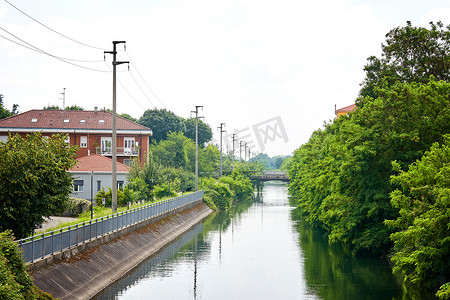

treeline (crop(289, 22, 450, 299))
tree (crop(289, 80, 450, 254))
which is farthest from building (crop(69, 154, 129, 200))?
tree (crop(289, 80, 450, 254))

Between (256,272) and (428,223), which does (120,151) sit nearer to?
(256,272)

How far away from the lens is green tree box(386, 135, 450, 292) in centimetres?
2670

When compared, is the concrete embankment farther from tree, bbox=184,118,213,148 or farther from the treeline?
tree, bbox=184,118,213,148

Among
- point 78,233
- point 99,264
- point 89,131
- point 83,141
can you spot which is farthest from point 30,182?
point 83,141

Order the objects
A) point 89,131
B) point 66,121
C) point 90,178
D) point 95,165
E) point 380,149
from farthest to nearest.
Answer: point 66,121
point 89,131
point 95,165
point 90,178
point 380,149

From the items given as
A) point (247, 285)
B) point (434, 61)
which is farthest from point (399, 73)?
point (247, 285)

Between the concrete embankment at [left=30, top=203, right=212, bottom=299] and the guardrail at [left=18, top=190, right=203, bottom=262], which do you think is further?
the concrete embankment at [left=30, top=203, right=212, bottom=299]

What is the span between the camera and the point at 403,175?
3114 cm

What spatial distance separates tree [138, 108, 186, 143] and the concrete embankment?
84073 mm

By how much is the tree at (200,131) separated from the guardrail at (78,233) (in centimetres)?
9501

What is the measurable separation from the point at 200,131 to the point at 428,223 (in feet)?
427

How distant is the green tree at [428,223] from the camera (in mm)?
26703

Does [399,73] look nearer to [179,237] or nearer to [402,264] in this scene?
[179,237]

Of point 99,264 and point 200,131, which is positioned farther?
point 200,131
